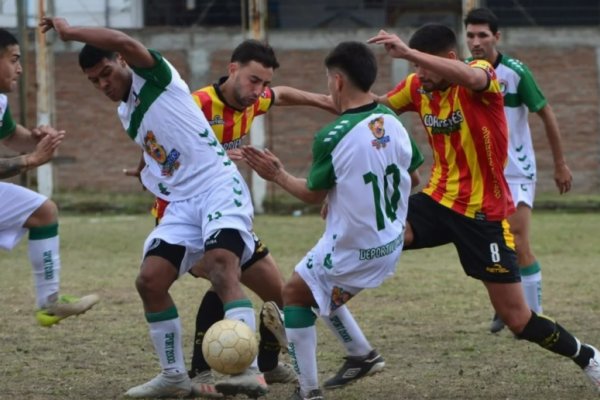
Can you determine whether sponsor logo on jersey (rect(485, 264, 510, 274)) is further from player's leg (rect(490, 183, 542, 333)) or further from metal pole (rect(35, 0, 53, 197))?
metal pole (rect(35, 0, 53, 197))

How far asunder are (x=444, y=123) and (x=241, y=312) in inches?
69.9

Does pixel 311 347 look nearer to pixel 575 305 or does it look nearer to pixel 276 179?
pixel 276 179

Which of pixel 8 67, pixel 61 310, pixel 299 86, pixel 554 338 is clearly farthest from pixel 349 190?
pixel 299 86

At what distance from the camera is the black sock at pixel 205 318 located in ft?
24.2

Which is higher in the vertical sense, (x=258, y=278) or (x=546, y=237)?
(x=258, y=278)

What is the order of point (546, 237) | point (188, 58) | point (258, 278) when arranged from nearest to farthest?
point (258, 278) < point (546, 237) < point (188, 58)

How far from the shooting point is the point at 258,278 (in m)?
7.39

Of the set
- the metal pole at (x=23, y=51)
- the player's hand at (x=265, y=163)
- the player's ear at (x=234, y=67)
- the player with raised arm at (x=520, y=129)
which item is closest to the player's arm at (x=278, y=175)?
the player's hand at (x=265, y=163)

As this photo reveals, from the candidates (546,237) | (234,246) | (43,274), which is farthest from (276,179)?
(546,237)

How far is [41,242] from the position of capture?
25.1 feet

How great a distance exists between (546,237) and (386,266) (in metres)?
10.4

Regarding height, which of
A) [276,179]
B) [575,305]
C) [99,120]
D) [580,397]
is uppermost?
[276,179]

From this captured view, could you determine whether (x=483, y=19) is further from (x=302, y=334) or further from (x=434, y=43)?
(x=302, y=334)

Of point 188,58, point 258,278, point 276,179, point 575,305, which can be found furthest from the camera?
point 188,58
